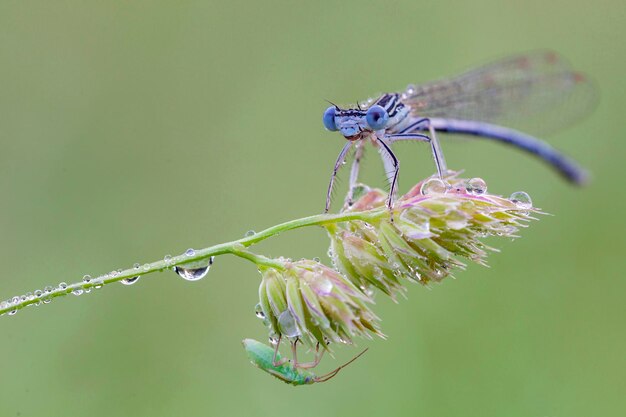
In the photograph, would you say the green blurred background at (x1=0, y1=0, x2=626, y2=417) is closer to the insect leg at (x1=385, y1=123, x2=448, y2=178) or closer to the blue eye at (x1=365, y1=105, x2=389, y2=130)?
the insect leg at (x1=385, y1=123, x2=448, y2=178)

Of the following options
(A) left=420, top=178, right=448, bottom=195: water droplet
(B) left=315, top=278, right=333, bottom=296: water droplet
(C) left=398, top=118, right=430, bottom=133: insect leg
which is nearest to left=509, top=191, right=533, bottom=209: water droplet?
(A) left=420, top=178, right=448, bottom=195: water droplet

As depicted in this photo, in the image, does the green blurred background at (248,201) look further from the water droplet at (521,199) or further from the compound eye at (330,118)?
the water droplet at (521,199)

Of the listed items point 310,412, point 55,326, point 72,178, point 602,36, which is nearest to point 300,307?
point 310,412

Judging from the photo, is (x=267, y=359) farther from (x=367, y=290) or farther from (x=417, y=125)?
(x=417, y=125)

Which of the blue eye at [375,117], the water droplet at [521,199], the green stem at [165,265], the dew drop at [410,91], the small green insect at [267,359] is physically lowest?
the water droplet at [521,199]

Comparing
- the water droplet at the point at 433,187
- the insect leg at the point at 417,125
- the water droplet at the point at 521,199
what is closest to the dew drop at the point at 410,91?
the insect leg at the point at 417,125
